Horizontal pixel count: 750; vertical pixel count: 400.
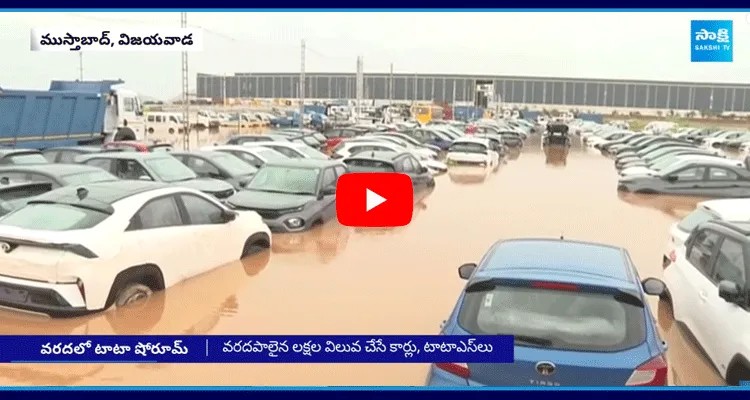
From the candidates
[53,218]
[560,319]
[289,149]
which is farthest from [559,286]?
[289,149]

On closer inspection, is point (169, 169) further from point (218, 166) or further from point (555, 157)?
point (555, 157)

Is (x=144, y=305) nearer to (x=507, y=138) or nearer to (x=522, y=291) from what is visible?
(x=522, y=291)

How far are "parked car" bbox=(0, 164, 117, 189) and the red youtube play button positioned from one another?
5228 millimetres

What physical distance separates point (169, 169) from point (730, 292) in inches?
283

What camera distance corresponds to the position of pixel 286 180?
9961mm

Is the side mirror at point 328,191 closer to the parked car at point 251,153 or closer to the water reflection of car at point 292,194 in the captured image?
the water reflection of car at point 292,194

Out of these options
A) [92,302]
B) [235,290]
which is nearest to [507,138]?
[235,290]

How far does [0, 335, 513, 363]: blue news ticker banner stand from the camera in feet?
12.6

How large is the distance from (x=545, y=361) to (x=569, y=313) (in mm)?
295

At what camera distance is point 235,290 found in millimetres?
6191

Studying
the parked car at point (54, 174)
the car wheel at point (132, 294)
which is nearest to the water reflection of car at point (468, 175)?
the parked car at point (54, 174)

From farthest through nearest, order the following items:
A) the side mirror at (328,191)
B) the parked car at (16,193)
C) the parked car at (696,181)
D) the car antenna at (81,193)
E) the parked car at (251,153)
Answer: the parked car at (251,153), the side mirror at (328,191), the parked car at (696,181), the parked car at (16,193), the car antenna at (81,193)

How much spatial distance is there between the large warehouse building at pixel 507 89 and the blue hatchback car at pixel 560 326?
1431mm

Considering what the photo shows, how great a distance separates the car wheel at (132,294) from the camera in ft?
19.4
